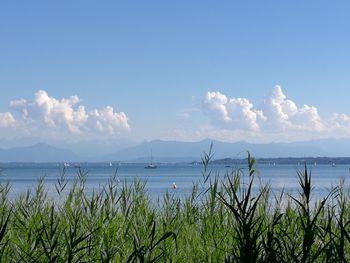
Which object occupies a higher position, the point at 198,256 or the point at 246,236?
the point at 246,236

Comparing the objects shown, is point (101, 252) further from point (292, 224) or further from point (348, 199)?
point (348, 199)

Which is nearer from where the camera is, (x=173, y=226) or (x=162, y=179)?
(x=173, y=226)

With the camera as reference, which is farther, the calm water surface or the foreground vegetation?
the calm water surface

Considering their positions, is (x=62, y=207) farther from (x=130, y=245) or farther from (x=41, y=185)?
(x=130, y=245)

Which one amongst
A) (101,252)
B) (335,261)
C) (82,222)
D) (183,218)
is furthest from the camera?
(183,218)

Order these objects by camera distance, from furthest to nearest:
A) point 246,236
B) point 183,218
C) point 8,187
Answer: point 8,187, point 183,218, point 246,236

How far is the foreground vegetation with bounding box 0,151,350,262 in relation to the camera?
4.15m

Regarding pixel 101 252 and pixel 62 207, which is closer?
pixel 101 252

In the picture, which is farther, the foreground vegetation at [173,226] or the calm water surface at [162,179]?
the calm water surface at [162,179]

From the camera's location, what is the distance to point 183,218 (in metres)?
7.55

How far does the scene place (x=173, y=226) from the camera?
6.67 m

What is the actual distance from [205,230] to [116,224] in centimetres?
131

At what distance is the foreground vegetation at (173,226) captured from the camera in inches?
163

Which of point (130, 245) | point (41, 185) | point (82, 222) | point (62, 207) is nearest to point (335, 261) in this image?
point (130, 245)
